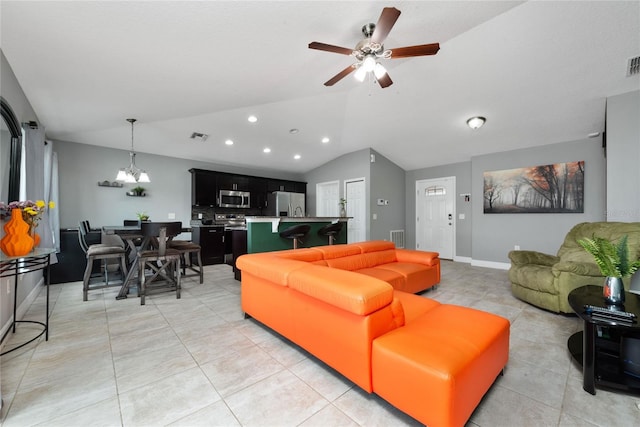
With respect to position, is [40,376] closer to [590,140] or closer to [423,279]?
[423,279]

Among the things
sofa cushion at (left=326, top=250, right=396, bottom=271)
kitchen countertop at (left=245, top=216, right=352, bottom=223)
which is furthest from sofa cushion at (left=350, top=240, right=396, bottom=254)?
kitchen countertop at (left=245, top=216, right=352, bottom=223)

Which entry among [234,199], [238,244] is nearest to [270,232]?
[238,244]

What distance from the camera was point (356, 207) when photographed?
6.23m

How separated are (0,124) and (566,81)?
6.18m

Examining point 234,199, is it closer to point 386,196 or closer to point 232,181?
point 232,181

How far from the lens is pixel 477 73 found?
129 inches

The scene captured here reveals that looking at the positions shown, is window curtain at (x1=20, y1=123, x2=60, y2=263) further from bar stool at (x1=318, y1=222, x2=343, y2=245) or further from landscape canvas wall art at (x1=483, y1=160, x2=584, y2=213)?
landscape canvas wall art at (x1=483, y1=160, x2=584, y2=213)

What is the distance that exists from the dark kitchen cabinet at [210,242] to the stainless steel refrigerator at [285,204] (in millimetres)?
1708

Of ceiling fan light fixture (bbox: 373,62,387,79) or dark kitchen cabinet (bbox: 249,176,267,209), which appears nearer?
ceiling fan light fixture (bbox: 373,62,387,79)

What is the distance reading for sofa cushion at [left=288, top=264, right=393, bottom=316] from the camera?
137cm

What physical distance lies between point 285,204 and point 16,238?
5.44 meters

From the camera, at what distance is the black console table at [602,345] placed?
153 centimetres

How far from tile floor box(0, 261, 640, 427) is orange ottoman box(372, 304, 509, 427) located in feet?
0.64

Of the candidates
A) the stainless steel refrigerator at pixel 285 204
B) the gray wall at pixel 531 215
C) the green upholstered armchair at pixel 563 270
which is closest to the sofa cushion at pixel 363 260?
the green upholstered armchair at pixel 563 270
